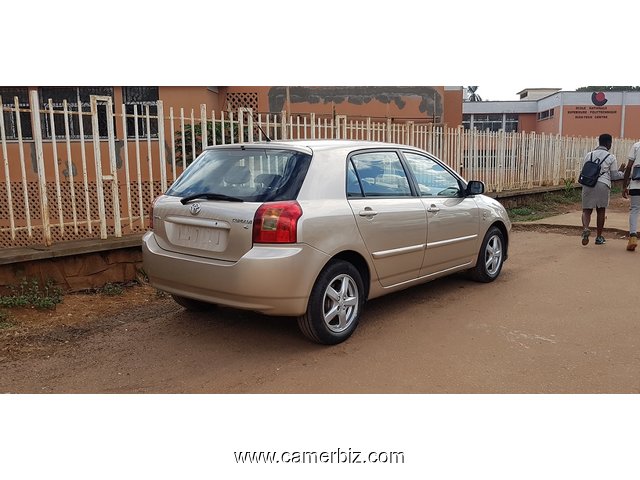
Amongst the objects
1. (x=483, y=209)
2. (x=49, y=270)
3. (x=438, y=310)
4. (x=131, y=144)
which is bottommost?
(x=438, y=310)

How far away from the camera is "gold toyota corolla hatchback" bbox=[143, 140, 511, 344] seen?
3814 millimetres

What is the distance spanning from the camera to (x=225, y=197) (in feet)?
13.2

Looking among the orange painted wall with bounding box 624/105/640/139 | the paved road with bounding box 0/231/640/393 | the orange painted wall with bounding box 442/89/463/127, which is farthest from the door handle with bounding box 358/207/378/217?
the orange painted wall with bounding box 624/105/640/139

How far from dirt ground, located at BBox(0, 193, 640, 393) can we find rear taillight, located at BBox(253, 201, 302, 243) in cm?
90

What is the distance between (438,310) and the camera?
513cm

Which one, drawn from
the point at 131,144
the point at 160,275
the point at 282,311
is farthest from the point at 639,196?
the point at 131,144

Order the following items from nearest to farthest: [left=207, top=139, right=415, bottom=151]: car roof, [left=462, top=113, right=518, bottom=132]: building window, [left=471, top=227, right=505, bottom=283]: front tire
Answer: [left=207, top=139, right=415, bottom=151]: car roof → [left=471, top=227, right=505, bottom=283]: front tire → [left=462, top=113, right=518, bottom=132]: building window

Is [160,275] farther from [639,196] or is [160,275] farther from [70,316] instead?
[639,196]

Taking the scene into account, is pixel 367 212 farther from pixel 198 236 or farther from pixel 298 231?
pixel 198 236

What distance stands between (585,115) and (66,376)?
1519 inches

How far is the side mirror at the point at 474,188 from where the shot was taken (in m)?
5.61

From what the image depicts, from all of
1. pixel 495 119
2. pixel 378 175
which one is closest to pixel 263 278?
pixel 378 175

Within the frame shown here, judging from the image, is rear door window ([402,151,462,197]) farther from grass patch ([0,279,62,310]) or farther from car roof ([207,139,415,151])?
grass patch ([0,279,62,310])

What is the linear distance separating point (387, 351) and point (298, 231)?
45.6 inches
